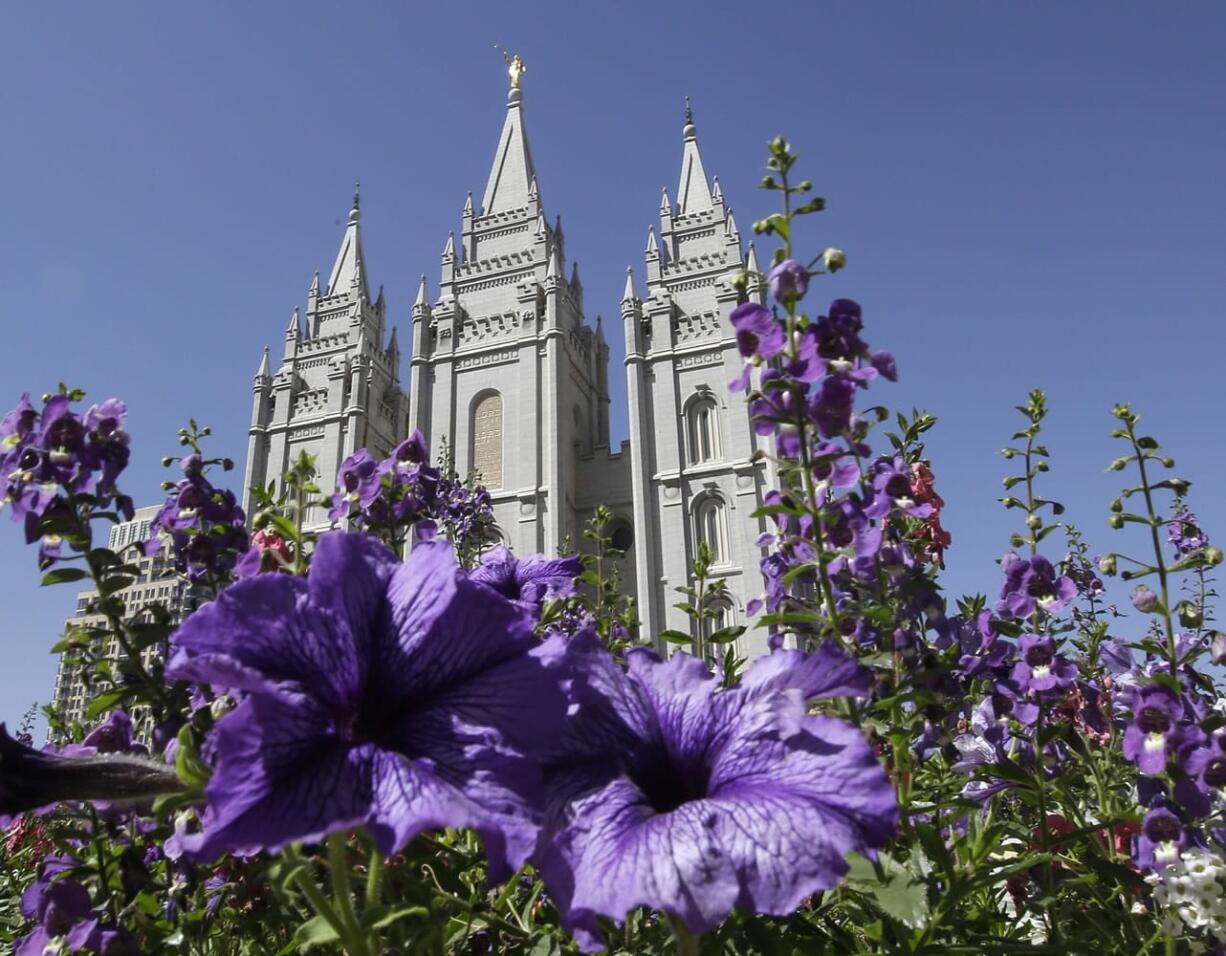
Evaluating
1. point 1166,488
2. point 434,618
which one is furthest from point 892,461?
point 434,618

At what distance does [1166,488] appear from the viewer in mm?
1553

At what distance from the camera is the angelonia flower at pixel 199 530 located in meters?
1.51

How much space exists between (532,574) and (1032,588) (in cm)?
102

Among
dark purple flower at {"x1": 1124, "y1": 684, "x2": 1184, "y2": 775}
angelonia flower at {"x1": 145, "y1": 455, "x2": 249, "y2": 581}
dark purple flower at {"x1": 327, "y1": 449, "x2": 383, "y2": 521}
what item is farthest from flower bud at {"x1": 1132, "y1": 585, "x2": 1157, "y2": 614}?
angelonia flower at {"x1": 145, "y1": 455, "x2": 249, "y2": 581}

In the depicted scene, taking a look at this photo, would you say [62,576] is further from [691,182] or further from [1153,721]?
[691,182]

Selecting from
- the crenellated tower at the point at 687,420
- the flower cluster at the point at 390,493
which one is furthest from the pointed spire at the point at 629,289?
the flower cluster at the point at 390,493

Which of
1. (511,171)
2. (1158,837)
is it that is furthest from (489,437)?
(1158,837)

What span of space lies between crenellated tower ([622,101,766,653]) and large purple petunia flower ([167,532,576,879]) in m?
24.5

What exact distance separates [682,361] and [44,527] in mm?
30245

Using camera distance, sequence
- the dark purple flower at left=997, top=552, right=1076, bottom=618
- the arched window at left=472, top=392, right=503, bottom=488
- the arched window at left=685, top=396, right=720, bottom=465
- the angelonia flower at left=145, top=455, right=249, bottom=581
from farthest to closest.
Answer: the arched window at left=472, top=392, right=503, bottom=488 → the arched window at left=685, top=396, right=720, bottom=465 → the dark purple flower at left=997, top=552, right=1076, bottom=618 → the angelonia flower at left=145, top=455, right=249, bottom=581

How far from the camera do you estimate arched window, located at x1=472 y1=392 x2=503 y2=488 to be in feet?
99.6

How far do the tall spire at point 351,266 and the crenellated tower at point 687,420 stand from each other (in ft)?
45.6

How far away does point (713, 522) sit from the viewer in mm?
28594

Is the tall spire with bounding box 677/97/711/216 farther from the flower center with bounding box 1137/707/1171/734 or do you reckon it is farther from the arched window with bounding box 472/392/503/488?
the flower center with bounding box 1137/707/1171/734
